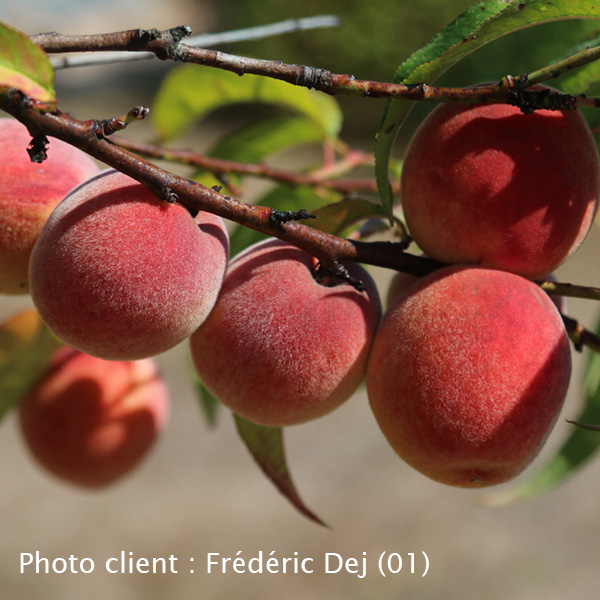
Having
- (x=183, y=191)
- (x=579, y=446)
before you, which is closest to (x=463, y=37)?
(x=183, y=191)

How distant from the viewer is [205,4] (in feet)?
34.7

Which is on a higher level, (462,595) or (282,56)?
(282,56)

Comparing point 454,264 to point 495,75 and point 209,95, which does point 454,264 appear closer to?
point 495,75

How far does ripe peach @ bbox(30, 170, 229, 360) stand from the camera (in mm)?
554

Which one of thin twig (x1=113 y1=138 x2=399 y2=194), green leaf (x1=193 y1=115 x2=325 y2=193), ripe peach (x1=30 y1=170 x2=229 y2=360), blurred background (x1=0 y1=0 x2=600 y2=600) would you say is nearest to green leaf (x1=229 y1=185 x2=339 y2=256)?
thin twig (x1=113 y1=138 x2=399 y2=194)

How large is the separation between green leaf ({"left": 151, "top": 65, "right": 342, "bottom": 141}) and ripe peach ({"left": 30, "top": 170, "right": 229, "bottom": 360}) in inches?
27.9

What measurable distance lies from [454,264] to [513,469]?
187 millimetres

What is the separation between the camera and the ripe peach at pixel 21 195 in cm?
67

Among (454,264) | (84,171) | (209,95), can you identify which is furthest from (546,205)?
(209,95)

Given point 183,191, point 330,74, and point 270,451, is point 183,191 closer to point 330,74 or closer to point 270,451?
point 330,74

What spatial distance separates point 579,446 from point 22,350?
831mm

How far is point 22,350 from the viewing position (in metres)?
1.04

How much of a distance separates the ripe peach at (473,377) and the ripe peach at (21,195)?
353 millimetres

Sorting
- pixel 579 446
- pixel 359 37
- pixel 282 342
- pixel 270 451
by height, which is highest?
pixel 359 37
